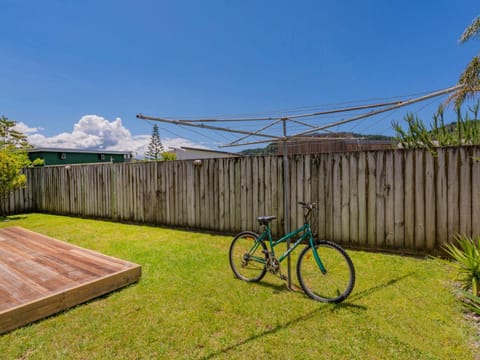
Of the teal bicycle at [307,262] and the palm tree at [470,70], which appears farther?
the palm tree at [470,70]

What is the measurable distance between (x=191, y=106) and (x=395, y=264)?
10.00 meters

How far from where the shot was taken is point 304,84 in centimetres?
1049

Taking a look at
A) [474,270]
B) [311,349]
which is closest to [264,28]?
[474,270]

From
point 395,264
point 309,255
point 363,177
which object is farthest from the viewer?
point 363,177

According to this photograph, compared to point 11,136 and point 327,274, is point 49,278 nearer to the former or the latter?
point 327,274

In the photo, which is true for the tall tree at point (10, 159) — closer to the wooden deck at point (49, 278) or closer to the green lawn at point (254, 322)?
the wooden deck at point (49, 278)

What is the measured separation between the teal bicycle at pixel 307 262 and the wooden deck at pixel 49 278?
1.36m

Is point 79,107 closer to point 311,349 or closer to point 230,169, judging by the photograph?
point 230,169

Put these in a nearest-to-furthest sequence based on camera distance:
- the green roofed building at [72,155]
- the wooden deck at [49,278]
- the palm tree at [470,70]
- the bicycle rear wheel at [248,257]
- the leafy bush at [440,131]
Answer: the wooden deck at [49,278]
the bicycle rear wheel at [248,257]
the leafy bush at [440,131]
the palm tree at [470,70]
the green roofed building at [72,155]

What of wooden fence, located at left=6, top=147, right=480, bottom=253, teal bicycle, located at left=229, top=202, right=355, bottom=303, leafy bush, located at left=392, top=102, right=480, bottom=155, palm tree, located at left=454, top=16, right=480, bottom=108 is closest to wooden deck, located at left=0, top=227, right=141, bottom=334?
teal bicycle, located at left=229, top=202, right=355, bottom=303

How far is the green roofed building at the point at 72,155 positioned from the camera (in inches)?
627

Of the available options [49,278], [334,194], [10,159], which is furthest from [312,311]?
[10,159]

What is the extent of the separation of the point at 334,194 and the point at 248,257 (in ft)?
6.71

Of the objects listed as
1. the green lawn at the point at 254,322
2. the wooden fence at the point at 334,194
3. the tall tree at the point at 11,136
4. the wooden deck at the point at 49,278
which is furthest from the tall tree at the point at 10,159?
the green lawn at the point at 254,322
